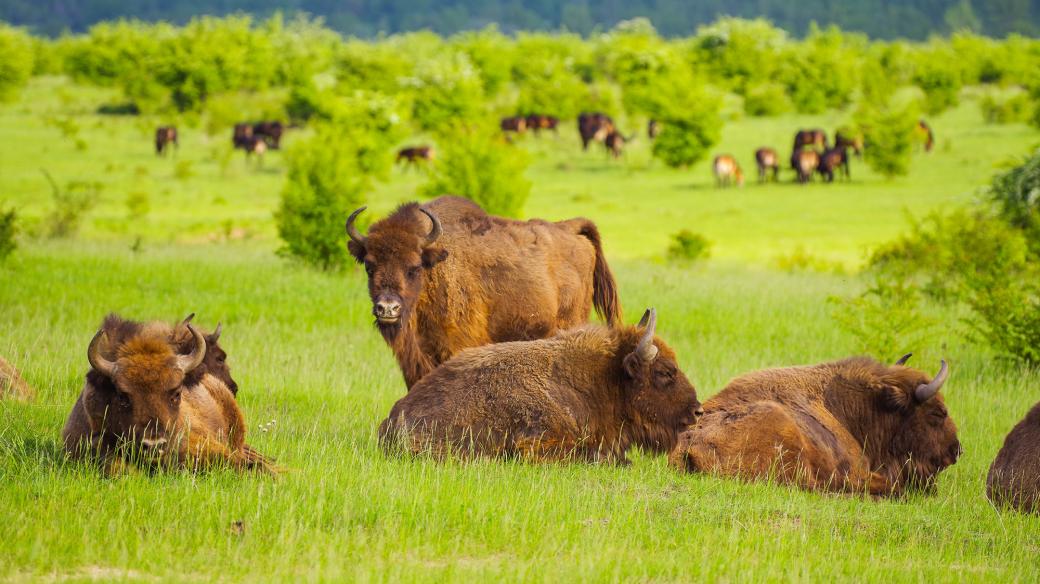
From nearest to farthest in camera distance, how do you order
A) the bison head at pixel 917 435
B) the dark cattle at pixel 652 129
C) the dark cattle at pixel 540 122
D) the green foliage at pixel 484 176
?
the bison head at pixel 917 435, the green foliage at pixel 484 176, the dark cattle at pixel 652 129, the dark cattle at pixel 540 122

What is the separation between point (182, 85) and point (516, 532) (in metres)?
59.5

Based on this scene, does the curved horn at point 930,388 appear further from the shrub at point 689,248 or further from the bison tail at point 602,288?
the shrub at point 689,248

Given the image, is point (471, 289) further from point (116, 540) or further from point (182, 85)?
point (182, 85)

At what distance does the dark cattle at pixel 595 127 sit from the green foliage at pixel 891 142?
1132 centimetres

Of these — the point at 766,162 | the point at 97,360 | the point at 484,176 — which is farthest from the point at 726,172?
the point at 97,360

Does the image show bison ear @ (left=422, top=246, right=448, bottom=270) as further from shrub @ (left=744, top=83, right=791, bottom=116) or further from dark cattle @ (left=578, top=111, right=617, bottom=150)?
shrub @ (left=744, top=83, right=791, bottom=116)

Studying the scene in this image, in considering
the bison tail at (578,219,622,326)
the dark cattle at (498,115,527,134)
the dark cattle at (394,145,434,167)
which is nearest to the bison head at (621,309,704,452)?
the bison tail at (578,219,622,326)

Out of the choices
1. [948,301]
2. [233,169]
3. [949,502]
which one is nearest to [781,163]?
[233,169]

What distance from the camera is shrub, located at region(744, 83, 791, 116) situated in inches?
2511

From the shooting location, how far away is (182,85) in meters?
62.3

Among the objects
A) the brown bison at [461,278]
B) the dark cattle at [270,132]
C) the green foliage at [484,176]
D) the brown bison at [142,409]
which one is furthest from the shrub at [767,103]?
the brown bison at [142,409]

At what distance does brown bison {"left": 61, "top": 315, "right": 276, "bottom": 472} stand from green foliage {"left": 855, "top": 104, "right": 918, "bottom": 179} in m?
39.7

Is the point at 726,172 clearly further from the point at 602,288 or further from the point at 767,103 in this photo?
the point at 602,288

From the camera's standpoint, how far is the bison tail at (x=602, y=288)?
39.7 feet
